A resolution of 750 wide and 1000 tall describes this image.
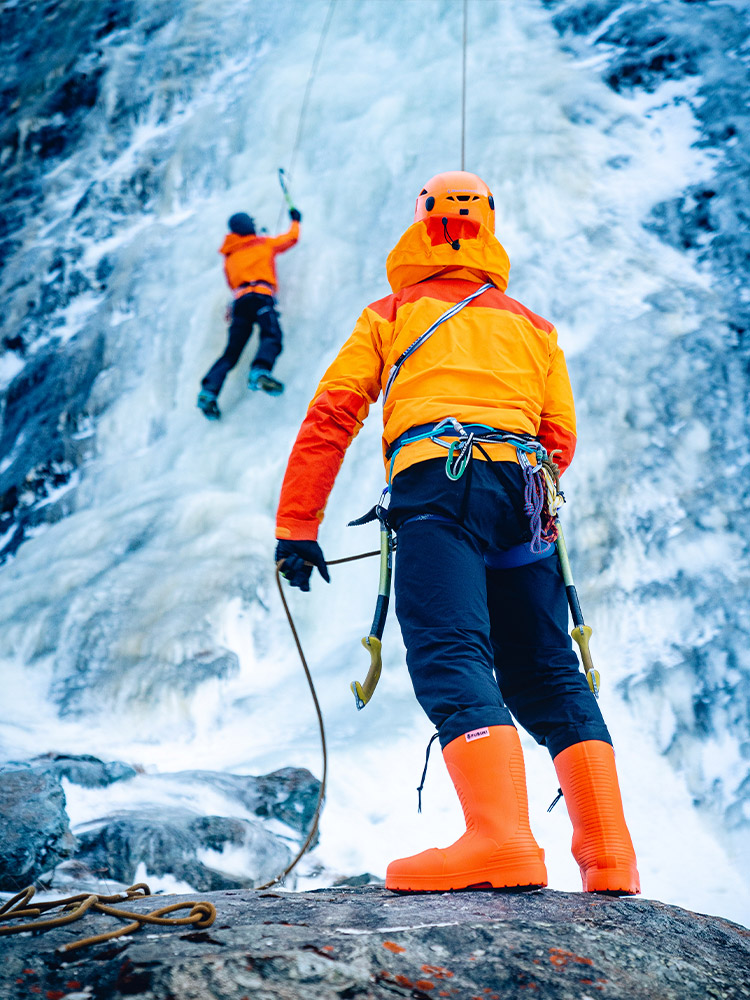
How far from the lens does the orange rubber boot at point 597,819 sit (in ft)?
5.42

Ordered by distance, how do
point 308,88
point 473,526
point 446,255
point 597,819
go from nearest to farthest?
point 597,819 → point 473,526 → point 446,255 → point 308,88

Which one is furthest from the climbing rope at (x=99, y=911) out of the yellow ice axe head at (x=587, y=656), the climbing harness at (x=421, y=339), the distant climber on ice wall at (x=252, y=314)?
the distant climber on ice wall at (x=252, y=314)

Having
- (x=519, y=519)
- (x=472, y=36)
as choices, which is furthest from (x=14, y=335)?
(x=519, y=519)

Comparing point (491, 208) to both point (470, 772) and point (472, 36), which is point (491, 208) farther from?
point (472, 36)

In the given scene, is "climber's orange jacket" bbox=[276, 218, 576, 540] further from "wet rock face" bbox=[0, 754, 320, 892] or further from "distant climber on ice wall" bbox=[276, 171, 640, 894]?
"wet rock face" bbox=[0, 754, 320, 892]

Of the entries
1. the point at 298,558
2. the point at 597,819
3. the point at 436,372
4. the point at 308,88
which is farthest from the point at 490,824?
the point at 308,88

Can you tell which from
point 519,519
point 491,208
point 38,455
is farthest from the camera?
point 38,455

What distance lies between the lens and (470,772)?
1539 mm

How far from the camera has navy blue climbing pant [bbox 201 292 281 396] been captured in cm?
552

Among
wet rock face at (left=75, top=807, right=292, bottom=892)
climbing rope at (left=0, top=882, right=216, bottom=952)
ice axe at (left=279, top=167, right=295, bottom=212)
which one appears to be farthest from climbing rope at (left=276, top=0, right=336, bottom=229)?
climbing rope at (left=0, top=882, right=216, bottom=952)

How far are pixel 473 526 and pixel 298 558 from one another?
0.43m

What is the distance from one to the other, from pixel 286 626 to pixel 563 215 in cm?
308

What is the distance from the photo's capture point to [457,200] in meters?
2.20

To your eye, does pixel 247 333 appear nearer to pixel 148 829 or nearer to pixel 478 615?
pixel 148 829
